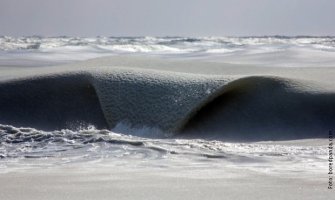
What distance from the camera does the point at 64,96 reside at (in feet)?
15.9

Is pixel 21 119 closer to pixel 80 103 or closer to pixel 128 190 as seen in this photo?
pixel 80 103

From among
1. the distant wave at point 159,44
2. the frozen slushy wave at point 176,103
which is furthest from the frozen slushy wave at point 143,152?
the distant wave at point 159,44

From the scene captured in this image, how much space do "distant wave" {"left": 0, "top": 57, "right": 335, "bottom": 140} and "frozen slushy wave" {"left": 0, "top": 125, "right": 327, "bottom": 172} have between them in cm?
47

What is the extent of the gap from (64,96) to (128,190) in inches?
96.1

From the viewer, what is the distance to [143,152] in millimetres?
3535

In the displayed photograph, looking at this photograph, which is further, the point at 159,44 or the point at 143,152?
the point at 159,44

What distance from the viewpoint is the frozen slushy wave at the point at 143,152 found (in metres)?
3.23

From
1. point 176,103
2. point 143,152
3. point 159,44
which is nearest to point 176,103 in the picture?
point 176,103

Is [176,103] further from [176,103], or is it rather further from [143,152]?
[143,152]

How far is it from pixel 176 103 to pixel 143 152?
1035 mm

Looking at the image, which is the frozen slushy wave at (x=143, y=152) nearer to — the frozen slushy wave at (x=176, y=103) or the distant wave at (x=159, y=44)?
the frozen slushy wave at (x=176, y=103)

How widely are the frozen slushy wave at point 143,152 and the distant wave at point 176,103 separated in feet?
1.55

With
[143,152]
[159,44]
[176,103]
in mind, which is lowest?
[143,152]

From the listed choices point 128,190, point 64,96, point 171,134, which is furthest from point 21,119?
point 128,190
